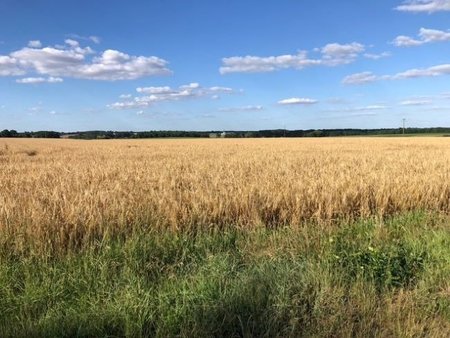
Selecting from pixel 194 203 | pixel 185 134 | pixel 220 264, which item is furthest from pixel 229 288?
pixel 185 134

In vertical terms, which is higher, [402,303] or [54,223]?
[54,223]

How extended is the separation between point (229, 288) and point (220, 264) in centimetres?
59

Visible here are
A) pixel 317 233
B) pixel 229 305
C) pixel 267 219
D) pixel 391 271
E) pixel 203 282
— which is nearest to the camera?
pixel 229 305

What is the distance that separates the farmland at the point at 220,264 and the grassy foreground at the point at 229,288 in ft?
0.05

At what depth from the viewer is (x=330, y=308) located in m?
4.14

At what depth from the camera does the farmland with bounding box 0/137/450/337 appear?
391 cm

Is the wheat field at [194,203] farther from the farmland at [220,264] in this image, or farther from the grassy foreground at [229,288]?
the grassy foreground at [229,288]

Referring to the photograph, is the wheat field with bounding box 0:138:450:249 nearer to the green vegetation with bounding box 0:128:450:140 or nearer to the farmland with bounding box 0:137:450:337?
the farmland with bounding box 0:137:450:337

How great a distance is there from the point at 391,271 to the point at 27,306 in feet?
12.0

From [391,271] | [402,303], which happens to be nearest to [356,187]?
[391,271]

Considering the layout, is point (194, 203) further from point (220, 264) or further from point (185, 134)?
point (185, 134)

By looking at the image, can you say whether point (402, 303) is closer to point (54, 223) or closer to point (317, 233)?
point (317, 233)

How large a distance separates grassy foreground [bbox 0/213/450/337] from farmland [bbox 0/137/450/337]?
0.01 metres

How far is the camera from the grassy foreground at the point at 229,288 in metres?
3.84
